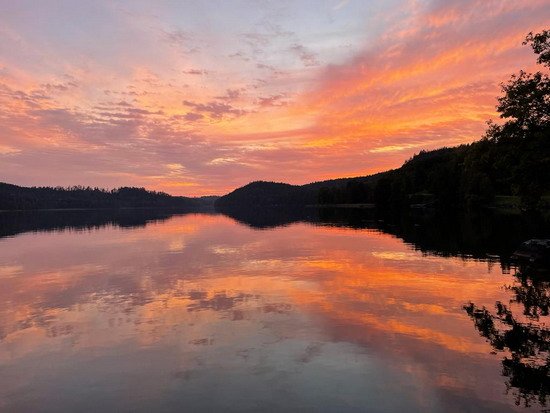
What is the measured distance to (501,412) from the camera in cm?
1268

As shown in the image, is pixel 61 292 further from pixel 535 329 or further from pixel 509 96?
pixel 509 96

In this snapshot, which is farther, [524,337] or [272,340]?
[272,340]

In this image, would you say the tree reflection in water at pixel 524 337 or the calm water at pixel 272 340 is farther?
the tree reflection in water at pixel 524 337

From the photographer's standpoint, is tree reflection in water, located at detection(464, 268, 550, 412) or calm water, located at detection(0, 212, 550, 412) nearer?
calm water, located at detection(0, 212, 550, 412)

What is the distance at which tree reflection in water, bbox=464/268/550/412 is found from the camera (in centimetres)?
1430

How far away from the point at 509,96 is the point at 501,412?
34.0 m

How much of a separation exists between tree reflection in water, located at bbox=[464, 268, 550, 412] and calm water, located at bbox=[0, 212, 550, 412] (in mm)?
94

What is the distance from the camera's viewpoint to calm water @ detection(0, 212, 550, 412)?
46.2ft

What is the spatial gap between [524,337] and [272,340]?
39.7ft

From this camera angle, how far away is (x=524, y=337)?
19.4 m

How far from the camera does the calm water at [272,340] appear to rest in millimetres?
14070

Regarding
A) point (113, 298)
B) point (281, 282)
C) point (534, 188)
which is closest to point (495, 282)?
point (534, 188)

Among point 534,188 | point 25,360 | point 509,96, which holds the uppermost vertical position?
point 509,96

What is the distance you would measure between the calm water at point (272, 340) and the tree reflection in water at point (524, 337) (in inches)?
3.7
